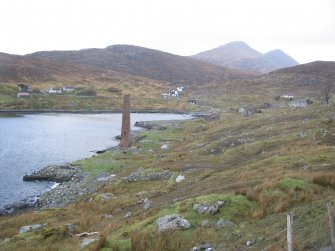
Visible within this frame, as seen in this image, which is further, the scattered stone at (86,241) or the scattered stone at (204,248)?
the scattered stone at (86,241)

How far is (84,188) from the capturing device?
4644 cm

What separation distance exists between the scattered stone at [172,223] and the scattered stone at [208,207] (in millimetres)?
1351

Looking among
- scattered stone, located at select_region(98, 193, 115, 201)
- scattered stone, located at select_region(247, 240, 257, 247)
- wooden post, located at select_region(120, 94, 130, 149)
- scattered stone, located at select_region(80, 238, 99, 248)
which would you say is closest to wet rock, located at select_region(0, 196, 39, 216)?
scattered stone, located at select_region(98, 193, 115, 201)

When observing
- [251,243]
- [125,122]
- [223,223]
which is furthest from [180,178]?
[125,122]

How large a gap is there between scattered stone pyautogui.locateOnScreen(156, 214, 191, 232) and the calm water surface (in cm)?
2904

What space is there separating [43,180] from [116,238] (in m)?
39.3

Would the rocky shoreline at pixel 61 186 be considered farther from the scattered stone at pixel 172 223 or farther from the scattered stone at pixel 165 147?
the scattered stone at pixel 172 223

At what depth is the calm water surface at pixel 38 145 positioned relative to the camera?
52.8 m

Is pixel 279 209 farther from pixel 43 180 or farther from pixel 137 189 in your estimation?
pixel 43 180

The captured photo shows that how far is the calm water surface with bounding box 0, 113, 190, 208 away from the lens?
5281cm

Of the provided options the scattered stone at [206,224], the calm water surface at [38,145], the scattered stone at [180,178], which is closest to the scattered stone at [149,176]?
the scattered stone at [180,178]

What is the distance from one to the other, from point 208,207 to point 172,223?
2532 millimetres

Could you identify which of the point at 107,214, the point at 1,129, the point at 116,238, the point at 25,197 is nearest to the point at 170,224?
the point at 116,238

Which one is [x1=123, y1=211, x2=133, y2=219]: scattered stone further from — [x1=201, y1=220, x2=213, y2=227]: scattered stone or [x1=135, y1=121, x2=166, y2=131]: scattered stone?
[x1=135, y1=121, x2=166, y2=131]: scattered stone
